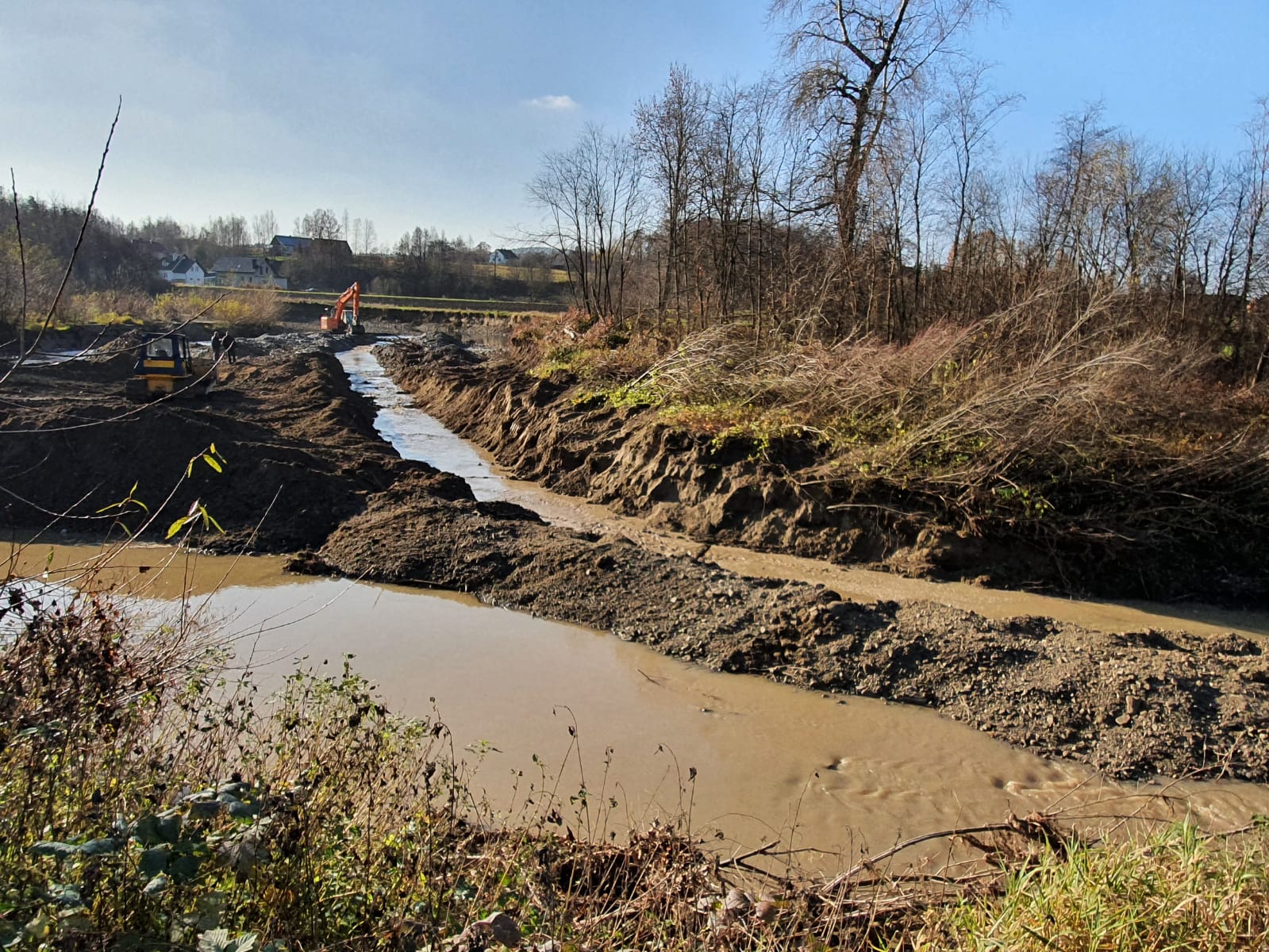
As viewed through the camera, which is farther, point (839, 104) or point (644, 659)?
point (839, 104)

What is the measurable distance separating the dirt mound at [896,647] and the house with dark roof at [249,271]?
80365 mm

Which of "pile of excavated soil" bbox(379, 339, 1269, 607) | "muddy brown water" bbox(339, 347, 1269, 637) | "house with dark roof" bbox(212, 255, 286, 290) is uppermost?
"house with dark roof" bbox(212, 255, 286, 290)

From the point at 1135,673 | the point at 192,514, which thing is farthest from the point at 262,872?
the point at 1135,673

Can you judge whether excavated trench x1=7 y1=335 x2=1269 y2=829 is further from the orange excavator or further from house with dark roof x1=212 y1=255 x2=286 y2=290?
house with dark roof x1=212 y1=255 x2=286 y2=290

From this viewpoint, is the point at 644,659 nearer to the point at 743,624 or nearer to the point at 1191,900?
the point at 743,624

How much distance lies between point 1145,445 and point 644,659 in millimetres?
8088

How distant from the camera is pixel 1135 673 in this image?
642cm

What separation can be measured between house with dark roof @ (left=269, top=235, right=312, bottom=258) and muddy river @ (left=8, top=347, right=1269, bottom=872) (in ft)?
334

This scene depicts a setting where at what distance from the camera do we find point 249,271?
86312 mm

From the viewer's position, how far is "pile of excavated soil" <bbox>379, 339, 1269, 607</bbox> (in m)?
10.1

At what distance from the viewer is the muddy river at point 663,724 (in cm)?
515

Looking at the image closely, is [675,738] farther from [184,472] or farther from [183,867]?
[184,472]

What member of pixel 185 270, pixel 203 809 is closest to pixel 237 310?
pixel 203 809

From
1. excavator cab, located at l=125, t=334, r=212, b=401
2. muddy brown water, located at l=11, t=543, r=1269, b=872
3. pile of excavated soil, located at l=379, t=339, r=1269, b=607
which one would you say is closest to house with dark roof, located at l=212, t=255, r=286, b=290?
excavator cab, located at l=125, t=334, r=212, b=401
